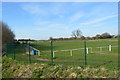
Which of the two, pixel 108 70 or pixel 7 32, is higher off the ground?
pixel 7 32

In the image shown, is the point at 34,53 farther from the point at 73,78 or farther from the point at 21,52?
the point at 73,78

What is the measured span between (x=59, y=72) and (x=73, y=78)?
0.93 meters

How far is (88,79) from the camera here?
533cm

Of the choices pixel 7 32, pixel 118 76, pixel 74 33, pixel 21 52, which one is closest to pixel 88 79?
pixel 118 76

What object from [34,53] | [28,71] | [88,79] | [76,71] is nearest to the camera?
[88,79]

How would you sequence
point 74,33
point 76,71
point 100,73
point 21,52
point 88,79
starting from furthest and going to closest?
point 74,33 < point 21,52 < point 76,71 < point 100,73 < point 88,79

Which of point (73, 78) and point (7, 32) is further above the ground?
point (7, 32)

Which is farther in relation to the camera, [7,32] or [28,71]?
[7,32]

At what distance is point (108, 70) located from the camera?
5980 mm

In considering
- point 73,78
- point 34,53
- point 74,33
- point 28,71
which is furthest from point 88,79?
point 74,33

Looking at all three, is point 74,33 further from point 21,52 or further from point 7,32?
point 21,52

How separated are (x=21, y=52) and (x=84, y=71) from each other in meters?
10.9

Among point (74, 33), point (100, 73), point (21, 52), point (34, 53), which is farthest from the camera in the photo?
point (74, 33)

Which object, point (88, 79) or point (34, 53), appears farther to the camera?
point (34, 53)
